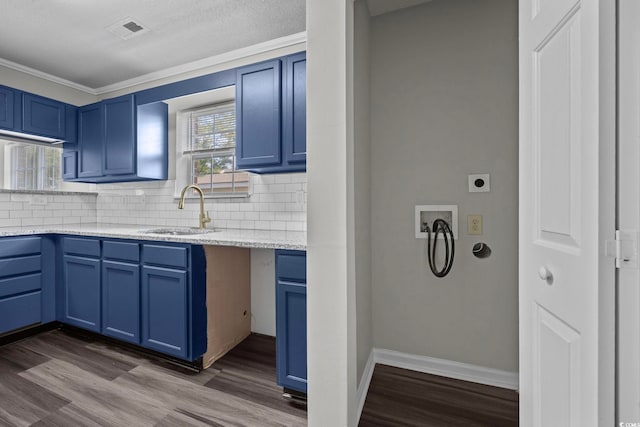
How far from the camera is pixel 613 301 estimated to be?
2.33ft

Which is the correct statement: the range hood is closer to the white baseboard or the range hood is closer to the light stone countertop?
the light stone countertop

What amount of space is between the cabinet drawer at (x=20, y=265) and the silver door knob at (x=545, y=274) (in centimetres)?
351

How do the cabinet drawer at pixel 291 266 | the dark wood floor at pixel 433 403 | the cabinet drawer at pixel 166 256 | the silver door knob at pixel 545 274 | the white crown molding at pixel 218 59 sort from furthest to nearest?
the white crown molding at pixel 218 59 → the cabinet drawer at pixel 166 256 → the cabinet drawer at pixel 291 266 → the dark wood floor at pixel 433 403 → the silver door knob at pixel 545 274

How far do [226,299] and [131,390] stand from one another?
0.79 meters

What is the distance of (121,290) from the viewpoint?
236 centimetres

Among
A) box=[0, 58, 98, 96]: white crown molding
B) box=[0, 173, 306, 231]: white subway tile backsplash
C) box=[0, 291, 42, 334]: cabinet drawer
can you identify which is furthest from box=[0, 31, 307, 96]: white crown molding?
box=[0, 291, 42, 334]: cabinet drawer

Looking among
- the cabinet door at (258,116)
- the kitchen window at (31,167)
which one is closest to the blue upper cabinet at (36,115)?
the kitchen window at (31,167)

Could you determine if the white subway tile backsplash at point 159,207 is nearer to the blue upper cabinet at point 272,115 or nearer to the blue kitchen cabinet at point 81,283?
the blue upper cabinet at point 272,115

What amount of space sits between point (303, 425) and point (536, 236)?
1.42 m

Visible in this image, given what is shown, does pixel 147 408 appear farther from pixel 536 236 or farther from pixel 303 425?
pixel 536 236

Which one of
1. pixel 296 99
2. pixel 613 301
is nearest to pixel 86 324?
pixel 296 99

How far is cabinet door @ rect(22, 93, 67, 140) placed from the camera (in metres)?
2.87

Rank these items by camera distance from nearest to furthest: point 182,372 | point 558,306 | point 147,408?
point 558,306 < point 147,408 < point 182,372

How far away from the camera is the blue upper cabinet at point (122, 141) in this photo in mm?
2875
